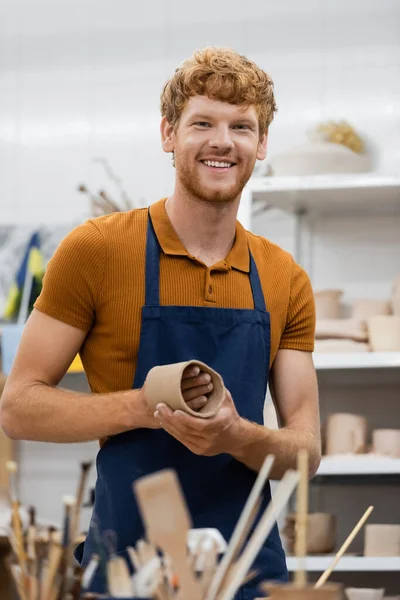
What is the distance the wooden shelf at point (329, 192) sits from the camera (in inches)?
126

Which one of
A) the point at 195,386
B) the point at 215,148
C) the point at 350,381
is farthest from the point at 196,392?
the point at 350,381

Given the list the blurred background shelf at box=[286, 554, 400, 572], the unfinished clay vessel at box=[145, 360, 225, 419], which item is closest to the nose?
the unfinished clay vessel at box=[145, 360, 225, 419]

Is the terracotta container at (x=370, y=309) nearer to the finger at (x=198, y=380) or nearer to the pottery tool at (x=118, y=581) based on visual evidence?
the finger at (x=198, y=380)

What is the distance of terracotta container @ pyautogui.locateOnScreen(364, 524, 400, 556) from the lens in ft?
9.77

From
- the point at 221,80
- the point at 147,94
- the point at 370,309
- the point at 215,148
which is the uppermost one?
the point at 147,94

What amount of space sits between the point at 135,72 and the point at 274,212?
0.78 meters

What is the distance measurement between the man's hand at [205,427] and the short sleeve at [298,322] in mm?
334

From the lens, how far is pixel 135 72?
390 centimetres

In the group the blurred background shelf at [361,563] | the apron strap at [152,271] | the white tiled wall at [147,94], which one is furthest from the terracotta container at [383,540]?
the apron strap at [152,271]

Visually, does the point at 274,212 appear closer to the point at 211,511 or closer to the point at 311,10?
the point at 311,10

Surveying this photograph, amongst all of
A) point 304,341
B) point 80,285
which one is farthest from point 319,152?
point 80,285

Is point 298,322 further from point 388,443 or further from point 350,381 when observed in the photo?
point 350,381

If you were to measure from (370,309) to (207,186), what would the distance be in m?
1.67

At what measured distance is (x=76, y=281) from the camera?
1648mm
